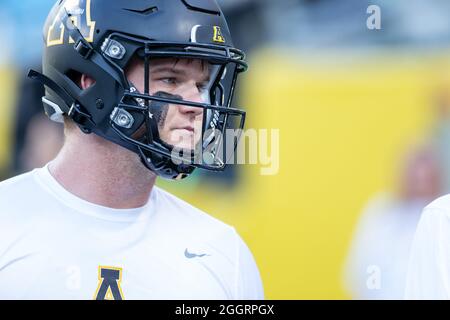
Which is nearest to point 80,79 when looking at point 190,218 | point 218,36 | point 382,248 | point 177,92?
point 177,92

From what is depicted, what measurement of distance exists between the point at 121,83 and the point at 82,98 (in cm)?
16

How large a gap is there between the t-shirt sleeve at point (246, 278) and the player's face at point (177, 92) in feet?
1.64

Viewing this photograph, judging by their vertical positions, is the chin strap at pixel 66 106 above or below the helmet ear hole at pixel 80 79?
below

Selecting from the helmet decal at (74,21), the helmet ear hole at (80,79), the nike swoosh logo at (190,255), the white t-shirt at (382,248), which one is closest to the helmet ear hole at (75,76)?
the helmet ear hole at (80,79)

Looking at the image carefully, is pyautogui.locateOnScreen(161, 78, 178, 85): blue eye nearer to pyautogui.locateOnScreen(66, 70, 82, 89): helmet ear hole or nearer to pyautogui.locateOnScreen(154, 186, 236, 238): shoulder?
pyautogui.locateOnScreen(66, 70, 82, 89): helmet ear hole

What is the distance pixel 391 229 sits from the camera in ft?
20.1

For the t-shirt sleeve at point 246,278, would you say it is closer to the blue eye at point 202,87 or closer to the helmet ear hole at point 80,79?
the blue eye at point 202,87

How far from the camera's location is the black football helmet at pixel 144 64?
3.15 meters

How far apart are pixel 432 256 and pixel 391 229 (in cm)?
312

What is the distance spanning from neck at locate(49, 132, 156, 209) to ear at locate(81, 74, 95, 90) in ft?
0.60

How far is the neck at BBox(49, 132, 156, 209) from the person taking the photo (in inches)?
126

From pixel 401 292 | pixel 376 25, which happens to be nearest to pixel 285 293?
pixel 401 292

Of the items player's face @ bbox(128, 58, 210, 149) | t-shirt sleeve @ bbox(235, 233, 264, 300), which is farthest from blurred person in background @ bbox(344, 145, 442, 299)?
player's face @ bbox(128, 58, 210, 149)

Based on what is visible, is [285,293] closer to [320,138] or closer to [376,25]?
[320,138]
